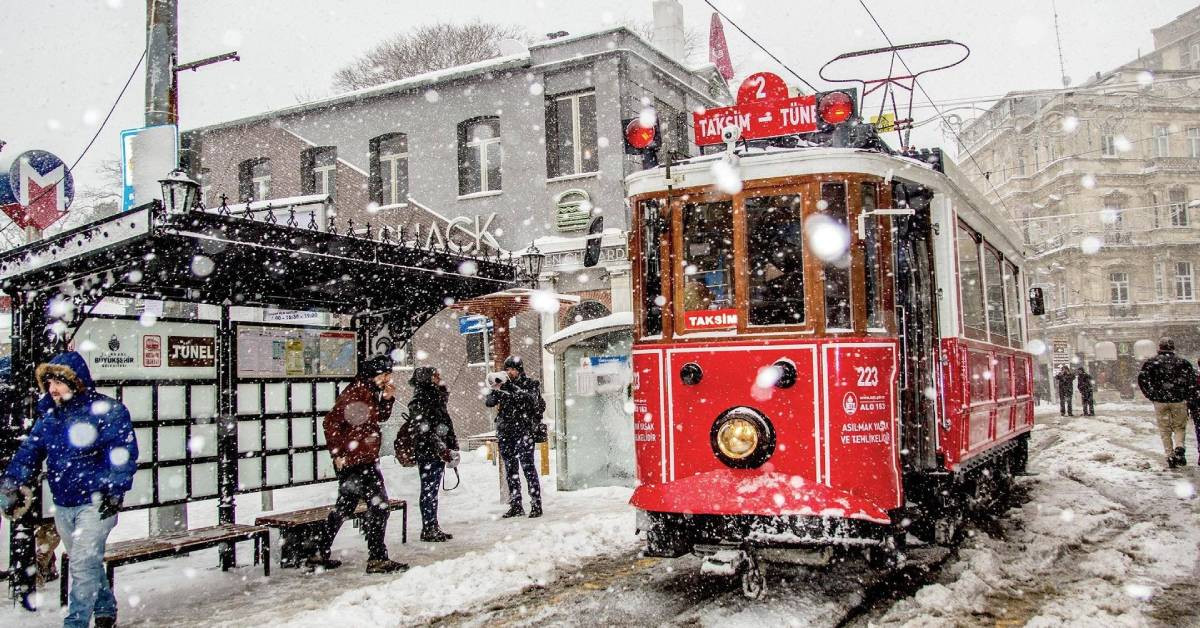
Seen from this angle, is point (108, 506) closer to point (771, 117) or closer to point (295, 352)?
point (295, 352)

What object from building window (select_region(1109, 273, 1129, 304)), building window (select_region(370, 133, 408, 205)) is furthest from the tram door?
building window (select_region(1109, 273, 1129, 304))

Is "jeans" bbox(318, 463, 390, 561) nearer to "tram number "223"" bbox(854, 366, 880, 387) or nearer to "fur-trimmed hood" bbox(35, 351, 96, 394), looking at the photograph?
"fur-trimmed hood" bbox(35, 351, 96, 394)

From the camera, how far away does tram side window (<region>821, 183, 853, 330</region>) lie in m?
6.29

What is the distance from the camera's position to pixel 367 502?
768 centimetres

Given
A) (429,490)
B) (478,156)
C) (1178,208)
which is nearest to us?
(429,490)

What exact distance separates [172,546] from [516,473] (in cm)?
476

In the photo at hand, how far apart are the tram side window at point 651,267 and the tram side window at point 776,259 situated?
69cm

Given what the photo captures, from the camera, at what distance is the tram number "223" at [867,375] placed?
619 centimetres

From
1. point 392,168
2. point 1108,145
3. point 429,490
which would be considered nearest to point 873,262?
point 429,490

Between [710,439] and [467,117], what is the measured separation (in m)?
17.9

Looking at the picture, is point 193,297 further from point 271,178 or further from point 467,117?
point 271,178

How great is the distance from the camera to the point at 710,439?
20.9 feet

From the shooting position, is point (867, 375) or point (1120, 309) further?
point (1120, 309)

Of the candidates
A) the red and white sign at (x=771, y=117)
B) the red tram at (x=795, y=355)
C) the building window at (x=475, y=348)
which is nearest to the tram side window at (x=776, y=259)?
the red tram at (x=795, y=355)
